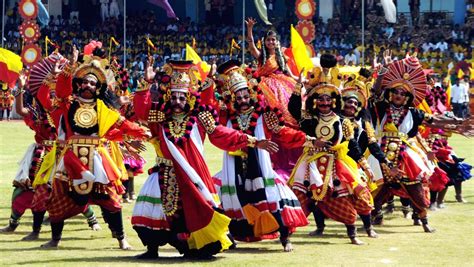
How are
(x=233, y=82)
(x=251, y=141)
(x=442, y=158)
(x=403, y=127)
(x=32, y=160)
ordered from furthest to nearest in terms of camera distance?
(x=442, y=158), (x=403, y=127), (x=32, y=160), (x=233, y=82), (x=251, y=141)

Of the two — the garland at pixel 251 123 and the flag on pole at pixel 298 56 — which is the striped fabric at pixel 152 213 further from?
the flag on pole at pixel 298 56

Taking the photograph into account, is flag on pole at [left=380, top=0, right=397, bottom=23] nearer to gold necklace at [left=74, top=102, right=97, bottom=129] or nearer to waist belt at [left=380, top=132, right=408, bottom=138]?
waist belt at [left=380, top=132, right=408, bottom=138]

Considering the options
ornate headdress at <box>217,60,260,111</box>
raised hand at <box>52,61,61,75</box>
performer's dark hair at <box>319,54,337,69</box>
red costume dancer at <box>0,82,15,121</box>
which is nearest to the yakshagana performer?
raised hand at <box>52,61,61,75</box>

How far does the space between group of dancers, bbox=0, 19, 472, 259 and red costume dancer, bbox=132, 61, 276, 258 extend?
1 centimetres

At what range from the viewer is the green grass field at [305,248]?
37.5 feet

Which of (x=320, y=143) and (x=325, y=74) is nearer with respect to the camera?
(x=320, y=143)

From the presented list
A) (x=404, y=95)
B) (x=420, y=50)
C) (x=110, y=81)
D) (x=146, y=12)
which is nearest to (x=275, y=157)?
(x=404, y=95)

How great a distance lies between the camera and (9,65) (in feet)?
75.1

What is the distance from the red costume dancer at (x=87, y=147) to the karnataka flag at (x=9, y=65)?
846 cm

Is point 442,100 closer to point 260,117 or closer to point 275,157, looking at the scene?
point 275,157

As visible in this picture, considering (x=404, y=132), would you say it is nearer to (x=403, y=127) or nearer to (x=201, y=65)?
(x=403, y=127)

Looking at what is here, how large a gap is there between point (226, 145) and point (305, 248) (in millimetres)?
1693

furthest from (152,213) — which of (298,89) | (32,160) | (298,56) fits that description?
(298,56)

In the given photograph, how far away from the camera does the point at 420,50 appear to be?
4125cm
